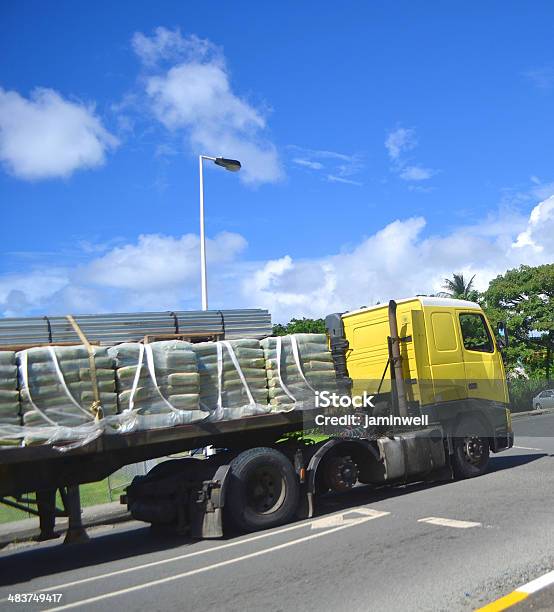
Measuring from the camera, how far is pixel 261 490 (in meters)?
8.33

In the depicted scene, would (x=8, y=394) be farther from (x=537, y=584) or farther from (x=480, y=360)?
(x=480, y=360)

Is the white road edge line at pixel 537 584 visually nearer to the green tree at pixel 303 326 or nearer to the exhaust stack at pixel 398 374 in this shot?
the exhaust stack at pixel 398 374

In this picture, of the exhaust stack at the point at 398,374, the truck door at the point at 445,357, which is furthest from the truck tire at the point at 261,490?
the truck door at the point at 445,357

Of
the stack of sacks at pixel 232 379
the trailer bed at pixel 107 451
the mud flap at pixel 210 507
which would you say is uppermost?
the stack of sacks at pixel 232 379

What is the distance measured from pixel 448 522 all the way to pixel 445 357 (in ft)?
10.8

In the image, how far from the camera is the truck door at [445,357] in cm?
996

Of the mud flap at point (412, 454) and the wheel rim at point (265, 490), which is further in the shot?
the mud flap at point (412, 454)

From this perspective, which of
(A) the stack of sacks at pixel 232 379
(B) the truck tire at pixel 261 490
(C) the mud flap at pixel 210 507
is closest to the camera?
(C) the mud flap at pixel 210 507

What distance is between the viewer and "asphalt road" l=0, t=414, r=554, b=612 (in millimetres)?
5160

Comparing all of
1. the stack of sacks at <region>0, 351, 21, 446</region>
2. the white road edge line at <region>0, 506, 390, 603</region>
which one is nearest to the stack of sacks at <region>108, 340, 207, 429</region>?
the stack of sacks at <region>0, 351, 21, 446</region>

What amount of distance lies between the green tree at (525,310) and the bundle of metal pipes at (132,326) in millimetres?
30044

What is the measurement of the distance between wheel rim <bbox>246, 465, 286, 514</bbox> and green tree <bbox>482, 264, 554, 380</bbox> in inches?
1203

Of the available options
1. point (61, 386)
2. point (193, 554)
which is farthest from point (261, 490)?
point (61, 386)

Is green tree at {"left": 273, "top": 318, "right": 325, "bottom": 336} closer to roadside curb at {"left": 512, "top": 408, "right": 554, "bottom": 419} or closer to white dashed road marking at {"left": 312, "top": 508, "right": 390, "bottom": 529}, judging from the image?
roadside curb at {"left": 512, "top": 408, "right": 554, "bottom": 419}
